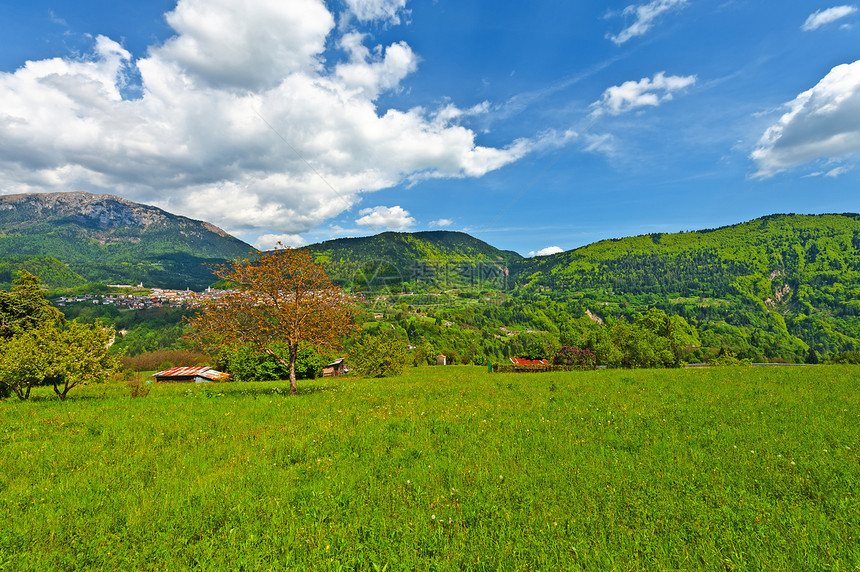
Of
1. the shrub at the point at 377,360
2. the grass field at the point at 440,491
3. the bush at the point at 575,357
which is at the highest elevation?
the grass field at the point at 440,491

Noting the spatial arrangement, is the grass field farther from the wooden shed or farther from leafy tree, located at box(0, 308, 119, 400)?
the wooden shed

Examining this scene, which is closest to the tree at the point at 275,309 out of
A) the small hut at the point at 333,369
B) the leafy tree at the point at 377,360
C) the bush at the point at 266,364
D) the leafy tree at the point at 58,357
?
the leafy tree at the point at 58,357

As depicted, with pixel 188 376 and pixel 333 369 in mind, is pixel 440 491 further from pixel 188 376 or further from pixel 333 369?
pixel 333 369

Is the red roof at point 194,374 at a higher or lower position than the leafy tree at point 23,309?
lower

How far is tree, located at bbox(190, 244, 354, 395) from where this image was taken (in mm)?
14219

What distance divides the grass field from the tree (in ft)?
16.2

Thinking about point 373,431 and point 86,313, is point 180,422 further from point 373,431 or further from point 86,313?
point 86,313

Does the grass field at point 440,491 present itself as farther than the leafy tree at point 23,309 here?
No

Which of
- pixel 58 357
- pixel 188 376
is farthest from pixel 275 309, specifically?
pixel 188 376

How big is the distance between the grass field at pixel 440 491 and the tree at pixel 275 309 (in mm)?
4929

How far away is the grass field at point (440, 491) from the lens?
157 inches

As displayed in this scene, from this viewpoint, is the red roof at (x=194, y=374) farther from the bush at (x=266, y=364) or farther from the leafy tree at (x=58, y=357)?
the leafy tree at (x=58, y=357)

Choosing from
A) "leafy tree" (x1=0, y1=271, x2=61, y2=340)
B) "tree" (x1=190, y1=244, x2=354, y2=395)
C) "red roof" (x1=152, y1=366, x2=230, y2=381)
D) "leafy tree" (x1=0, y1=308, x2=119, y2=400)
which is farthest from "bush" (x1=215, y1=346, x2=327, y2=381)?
"red roof" (x1=152, y1=366, x2=230, y2=381)

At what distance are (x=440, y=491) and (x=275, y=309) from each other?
12187 millimetres
